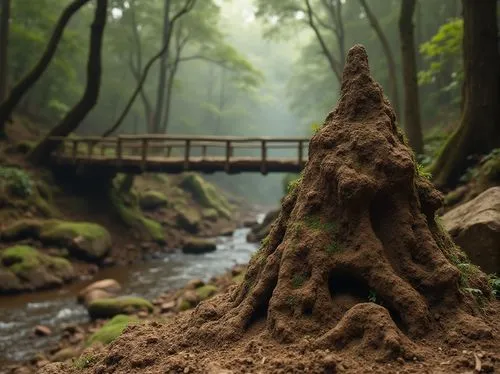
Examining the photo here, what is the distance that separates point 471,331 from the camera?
3242 mm

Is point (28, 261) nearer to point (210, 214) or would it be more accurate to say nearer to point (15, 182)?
point (15, 182)

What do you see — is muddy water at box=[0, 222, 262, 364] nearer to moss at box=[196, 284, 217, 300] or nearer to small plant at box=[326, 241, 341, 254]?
moss at box=[196, 284, 217, 300]

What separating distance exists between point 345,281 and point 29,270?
1020 cm

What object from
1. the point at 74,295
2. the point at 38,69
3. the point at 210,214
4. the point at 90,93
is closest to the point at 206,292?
the point at 74,295

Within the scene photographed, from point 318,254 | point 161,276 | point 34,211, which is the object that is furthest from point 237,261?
point 318,254

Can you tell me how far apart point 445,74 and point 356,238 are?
76.9 feet

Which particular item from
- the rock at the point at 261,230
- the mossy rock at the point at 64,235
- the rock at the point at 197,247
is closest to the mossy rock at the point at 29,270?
the mossy rock at the point at 64,235

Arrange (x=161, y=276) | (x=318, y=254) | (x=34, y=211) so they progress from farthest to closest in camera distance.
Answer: (x=34, y=211), (x=161, y=276), (x=318, y=254)

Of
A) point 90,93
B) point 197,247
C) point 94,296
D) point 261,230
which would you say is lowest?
Result: point 197,247

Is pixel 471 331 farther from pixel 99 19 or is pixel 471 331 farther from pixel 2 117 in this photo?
pixel 2 117

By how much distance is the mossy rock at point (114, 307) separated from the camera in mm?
9516

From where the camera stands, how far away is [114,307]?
9617mm

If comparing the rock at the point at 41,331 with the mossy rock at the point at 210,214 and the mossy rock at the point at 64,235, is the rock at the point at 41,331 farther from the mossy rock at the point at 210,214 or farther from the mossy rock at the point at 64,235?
the mossy rock at the point at 210,214

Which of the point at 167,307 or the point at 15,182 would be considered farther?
the point at 15,182
